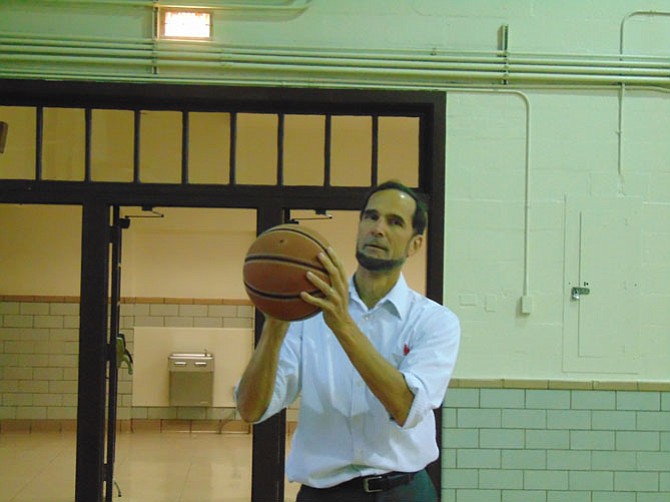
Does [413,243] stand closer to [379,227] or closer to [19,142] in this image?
[379,227]

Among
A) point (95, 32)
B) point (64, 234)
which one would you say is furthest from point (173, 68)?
point (64, 234)

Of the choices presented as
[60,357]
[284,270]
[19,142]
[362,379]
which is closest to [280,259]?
[284,270]

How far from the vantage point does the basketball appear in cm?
174

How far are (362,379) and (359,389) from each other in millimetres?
89

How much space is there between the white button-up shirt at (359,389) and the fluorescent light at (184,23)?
8.17 ft

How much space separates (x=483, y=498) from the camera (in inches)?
160

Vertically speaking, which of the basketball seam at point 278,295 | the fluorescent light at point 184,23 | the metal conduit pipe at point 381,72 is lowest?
the basketball seam at point 278,295

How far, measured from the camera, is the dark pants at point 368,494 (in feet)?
6.39

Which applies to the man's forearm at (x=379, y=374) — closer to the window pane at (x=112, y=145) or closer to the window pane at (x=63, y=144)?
the window pane at (x=112, y=145)

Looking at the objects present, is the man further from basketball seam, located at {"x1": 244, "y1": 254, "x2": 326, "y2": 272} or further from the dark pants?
basketball seam, located at {"x1": 244, "y1": 254, "x2": 326, "y2": 272}

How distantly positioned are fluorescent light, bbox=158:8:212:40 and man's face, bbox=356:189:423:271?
8.03 ft

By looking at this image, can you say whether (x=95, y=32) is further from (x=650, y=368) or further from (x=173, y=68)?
(x=650, y=368)

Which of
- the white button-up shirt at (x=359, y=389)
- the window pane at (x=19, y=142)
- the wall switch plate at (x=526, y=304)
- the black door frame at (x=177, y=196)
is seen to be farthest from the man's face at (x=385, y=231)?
the window pane at (x=19, y=142)

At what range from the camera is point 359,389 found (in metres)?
1.94
